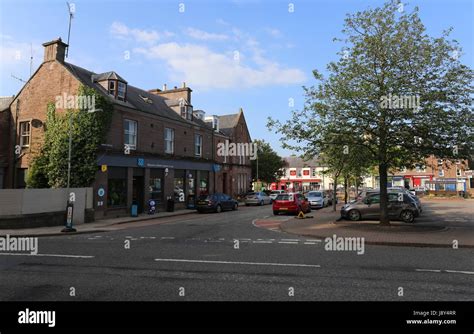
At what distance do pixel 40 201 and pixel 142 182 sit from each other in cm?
797

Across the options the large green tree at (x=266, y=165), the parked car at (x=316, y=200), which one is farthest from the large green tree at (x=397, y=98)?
the large green tree at (x=266, y=165)

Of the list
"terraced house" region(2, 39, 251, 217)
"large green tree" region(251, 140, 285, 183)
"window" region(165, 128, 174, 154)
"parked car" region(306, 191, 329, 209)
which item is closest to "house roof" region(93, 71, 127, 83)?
"terraced house" region(2, 39, 251, 217)

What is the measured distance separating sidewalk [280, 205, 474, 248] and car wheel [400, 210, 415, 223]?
200 cm

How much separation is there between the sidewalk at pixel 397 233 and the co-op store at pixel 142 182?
11244 mm

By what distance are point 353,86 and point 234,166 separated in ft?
83.4

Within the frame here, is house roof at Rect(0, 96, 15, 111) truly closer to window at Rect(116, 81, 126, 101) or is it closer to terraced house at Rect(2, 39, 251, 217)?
terraced house at Rect(2, 39, 251, 217)

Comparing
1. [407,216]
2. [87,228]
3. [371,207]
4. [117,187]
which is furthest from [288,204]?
[87,228]

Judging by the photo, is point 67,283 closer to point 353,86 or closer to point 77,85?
point 353,86

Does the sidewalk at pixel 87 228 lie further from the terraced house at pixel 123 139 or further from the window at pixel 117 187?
the terraced house at pixel 123 139

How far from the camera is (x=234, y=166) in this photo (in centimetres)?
3888

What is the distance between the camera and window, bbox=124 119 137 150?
23.0 meters

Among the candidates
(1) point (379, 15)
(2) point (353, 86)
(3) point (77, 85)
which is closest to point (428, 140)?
(2) point (353, 86)

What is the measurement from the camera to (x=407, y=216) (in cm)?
1741

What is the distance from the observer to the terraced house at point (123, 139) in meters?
21.4
